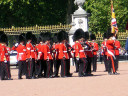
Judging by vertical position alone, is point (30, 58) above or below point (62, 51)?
below

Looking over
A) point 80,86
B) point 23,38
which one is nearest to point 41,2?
point 23,38

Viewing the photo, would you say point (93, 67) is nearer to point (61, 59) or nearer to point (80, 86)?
point (61, 59)

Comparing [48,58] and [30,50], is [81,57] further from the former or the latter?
[30,50]

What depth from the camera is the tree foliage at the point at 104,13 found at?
4578 cm

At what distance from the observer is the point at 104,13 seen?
154 feet

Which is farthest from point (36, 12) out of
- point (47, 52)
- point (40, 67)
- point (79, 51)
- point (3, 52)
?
point (3, 52)

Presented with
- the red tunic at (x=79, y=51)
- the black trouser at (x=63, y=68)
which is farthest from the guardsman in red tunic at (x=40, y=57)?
the red tunic at (x=79, y=51)

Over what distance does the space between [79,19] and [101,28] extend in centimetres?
2036

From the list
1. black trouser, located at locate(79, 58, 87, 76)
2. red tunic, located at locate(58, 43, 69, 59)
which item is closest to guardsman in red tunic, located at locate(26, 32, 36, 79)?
red tunic, located at locate(58, 43, 69, 59)

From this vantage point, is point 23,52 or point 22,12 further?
point 22,12

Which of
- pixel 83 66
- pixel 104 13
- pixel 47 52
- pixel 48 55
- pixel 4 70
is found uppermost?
pixel 104 13

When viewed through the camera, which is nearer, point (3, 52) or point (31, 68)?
point (3, 52)

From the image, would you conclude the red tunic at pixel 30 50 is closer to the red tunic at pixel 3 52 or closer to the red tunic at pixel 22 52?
the red tunic at pixel 22 52

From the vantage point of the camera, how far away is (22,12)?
38812mm
